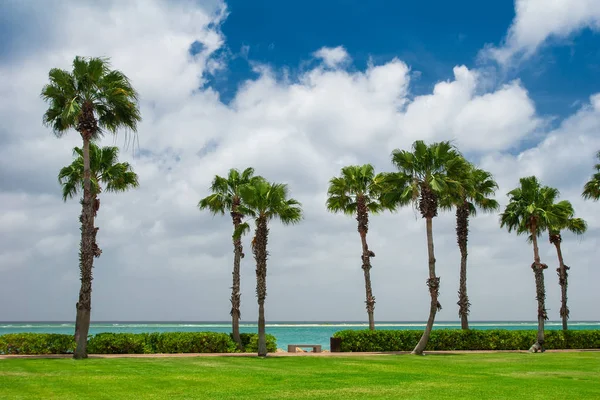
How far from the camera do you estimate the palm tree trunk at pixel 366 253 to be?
Answer: 121ft

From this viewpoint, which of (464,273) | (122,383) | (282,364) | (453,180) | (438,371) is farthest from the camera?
(464,273)

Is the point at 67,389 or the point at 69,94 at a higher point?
the point at 69,94

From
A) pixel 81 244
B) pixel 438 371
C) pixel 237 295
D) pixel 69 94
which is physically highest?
pixel 69 94

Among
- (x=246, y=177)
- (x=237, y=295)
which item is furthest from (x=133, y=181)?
(x=237, y=295)

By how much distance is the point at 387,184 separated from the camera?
33312mm

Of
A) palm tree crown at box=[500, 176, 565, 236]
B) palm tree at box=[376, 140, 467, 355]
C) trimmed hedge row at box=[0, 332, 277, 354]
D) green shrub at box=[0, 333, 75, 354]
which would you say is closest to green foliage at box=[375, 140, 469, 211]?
palm tree at box=[376, 140, 467, 355]

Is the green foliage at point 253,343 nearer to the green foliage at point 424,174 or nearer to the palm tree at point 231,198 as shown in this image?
the palm tree at point 231,198

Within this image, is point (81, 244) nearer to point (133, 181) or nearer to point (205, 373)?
point (133, 181)

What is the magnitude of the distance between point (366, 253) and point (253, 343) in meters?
8.79

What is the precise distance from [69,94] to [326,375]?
1723 centimetres

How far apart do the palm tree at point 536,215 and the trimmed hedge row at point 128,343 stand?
51.0 ft

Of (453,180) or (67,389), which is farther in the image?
(453,180)

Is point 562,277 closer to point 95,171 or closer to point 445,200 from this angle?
point 445,200

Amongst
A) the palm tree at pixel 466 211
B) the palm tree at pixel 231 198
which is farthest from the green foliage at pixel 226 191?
the palm tree at pixel 466 211
